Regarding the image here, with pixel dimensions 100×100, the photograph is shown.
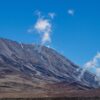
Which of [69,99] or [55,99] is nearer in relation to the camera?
[55,99]

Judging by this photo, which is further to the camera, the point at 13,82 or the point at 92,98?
the point at 13,82

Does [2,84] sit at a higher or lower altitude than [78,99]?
higher

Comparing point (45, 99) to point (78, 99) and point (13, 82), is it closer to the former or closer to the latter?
point (78, 99)

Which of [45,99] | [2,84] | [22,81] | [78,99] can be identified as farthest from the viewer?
[22,81]

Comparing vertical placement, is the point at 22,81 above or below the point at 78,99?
above

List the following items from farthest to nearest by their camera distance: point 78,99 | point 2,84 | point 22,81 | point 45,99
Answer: point 22,81, point 2,84, point 78,99, point 45,99

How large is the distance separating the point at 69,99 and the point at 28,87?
124m

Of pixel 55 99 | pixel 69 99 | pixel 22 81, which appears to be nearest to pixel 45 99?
pixel 55 99

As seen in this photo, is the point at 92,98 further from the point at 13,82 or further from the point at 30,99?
the point at 13,82

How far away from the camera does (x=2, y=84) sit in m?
→ 179

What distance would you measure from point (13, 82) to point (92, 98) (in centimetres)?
13396

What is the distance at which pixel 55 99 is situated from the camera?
57.6 m

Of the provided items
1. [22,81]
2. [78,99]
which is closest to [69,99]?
[78,99]

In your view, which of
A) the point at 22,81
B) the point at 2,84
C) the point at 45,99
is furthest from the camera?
the point at 22,81
